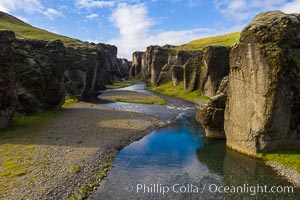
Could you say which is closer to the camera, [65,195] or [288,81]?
[65,195]

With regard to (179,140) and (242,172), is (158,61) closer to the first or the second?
(179,140)

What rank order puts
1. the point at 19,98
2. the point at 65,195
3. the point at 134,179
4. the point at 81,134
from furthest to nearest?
the point at 19,98 < the point at 81,134 < the point at 134,179 < the point at 65,195

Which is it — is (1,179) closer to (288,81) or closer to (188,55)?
(288,81)

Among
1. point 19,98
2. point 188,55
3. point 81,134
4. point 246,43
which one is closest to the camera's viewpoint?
point 246,43

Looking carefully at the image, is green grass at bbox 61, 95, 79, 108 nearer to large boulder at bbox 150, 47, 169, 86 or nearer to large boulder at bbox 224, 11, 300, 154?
large boulder at bbox 224, 11, 300, 154

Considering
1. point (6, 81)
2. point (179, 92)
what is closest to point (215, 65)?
point (179, 92)

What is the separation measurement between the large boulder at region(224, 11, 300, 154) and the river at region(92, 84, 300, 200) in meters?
3.14

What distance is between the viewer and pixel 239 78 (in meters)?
35.4

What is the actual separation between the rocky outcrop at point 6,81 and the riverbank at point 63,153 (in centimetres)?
332

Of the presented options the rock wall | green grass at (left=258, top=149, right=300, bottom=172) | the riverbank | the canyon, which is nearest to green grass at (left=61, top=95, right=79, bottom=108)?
the rock wall

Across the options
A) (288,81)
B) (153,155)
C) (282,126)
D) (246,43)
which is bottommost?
(153,155)

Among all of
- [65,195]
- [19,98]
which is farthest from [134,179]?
[19,98]

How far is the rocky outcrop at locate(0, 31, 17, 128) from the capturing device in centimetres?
4219

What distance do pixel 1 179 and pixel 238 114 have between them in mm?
26319
